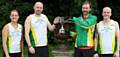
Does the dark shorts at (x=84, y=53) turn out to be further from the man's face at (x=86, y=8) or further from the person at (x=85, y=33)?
the man's face at (x=86, y=8)

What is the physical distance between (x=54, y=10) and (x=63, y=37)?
175 centimetres

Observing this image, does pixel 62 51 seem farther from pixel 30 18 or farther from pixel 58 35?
pixel 30 18

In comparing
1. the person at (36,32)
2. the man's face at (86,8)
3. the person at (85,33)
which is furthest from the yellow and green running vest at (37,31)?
the man's face at (86,8)

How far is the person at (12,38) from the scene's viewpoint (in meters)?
7.54

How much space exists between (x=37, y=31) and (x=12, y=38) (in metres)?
0.48

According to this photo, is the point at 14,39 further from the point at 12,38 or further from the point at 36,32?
the point at 36,32

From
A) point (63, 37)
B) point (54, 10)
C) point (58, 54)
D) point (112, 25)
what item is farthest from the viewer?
point (54, 10)

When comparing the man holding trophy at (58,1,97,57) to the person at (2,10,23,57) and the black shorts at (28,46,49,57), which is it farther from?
A: the person at (2,10,23,57)

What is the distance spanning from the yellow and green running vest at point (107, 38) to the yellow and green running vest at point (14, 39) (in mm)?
1474

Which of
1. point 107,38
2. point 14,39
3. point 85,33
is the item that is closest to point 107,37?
point 107,38

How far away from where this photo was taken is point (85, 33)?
7.38 metres

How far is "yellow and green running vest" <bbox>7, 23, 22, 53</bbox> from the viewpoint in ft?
24.8

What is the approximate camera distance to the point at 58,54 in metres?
13.7

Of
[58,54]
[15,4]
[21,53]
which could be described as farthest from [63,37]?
[21,53]
